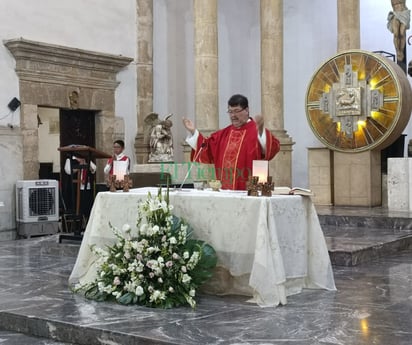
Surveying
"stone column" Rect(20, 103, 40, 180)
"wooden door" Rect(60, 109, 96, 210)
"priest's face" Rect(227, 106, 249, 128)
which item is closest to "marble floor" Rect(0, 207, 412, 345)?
"priest's face" Rect(227, 106, 249, 128)

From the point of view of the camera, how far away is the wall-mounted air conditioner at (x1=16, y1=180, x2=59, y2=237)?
1251cm

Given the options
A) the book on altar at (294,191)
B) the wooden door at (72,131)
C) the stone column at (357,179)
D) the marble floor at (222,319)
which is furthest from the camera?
the wooden door at (72,131)

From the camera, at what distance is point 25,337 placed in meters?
5.16

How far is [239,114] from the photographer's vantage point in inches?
252

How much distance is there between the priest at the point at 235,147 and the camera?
6.46 m

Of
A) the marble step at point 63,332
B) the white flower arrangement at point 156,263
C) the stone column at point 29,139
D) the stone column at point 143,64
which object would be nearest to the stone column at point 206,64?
the stone column at point 143,64

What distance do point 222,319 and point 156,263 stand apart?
0.70 metres

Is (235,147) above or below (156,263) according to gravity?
above

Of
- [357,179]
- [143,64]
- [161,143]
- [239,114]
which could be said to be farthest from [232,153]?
[143,64]

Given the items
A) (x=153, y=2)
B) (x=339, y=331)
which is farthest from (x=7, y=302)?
(x=153, y=2)

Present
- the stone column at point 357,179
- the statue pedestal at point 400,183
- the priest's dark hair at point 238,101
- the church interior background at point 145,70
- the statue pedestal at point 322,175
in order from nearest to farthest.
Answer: the priest's dark hair at point 238,101 < the statue pedestal at point 400,183 < the stone column at point 357,179 < the church interior background at point 145,70 < the statue pedestal at point 322,175

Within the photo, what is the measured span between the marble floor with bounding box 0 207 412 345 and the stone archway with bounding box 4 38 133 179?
7.09 m

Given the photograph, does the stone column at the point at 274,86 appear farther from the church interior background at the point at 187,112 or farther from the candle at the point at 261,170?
the candle at the point at 261,170

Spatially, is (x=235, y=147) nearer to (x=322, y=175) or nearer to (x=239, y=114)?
(x=239, y=114)
